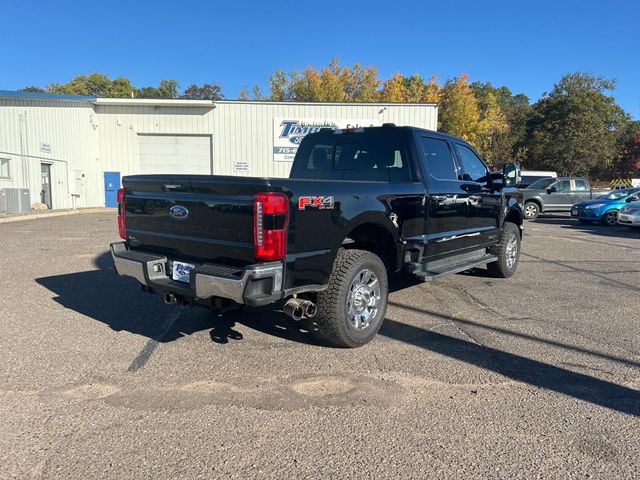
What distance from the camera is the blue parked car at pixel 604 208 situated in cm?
1834

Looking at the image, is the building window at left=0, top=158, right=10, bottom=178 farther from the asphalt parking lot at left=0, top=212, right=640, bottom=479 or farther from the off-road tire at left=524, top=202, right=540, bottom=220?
the off-road tire at left=524, top=202, right=540, bottom=220

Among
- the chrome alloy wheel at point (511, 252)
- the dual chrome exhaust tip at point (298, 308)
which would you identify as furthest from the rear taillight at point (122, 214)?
the chrome alloy wheel at point (511, 252)

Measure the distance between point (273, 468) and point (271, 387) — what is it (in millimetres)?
1015

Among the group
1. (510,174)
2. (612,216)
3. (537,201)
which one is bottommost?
(612,216)

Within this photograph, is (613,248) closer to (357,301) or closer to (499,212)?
(499,212)

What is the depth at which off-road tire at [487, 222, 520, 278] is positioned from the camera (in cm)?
741

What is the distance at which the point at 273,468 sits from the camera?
2635 mm

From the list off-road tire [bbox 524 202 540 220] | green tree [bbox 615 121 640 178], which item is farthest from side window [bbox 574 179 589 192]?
green tree [bbox 615 121 640 178]

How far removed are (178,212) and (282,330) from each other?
1650 mm

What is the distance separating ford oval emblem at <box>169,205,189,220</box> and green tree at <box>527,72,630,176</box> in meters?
49.3

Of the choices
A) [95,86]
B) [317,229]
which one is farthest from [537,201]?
[95,86]

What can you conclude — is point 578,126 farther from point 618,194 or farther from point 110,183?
point 110,183

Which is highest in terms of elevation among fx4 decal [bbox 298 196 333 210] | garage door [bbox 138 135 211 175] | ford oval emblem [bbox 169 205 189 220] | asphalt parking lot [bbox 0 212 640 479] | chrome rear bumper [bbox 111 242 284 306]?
garage door [bbox 138 135 211 175]

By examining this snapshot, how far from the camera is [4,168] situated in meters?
20.6
